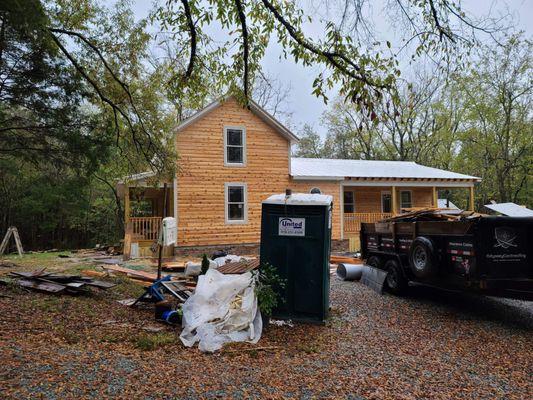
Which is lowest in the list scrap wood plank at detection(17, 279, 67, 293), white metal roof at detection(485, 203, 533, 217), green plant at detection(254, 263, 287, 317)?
scrap wood plank at detection(17, 279, 67, 293)

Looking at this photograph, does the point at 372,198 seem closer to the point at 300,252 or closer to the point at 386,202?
the point at 386,202

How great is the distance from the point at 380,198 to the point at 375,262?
12583 millimetres

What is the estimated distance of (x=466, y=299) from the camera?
791 centimetres

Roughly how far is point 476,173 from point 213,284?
31740mm

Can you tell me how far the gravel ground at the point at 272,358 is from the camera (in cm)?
332

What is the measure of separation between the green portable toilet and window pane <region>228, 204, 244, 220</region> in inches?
392

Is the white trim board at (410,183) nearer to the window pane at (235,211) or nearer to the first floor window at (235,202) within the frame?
the first floor window at (235,202)

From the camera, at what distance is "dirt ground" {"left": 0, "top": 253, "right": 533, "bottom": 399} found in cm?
332

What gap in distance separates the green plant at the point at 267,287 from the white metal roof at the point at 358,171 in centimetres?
1123

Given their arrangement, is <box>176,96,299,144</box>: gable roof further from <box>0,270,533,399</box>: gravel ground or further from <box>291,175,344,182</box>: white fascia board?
<box>0,270,533,399</box>: gravel ground

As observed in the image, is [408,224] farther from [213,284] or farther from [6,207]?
[6,207]

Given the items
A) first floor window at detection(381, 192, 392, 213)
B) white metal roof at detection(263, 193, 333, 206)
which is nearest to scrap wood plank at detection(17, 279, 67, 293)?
white metal roof at detection(263, 193, 333, 206)

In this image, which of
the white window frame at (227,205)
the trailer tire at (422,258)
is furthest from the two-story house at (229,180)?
the trailer tire at (422,258)

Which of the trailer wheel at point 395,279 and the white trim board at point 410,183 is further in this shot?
the white trim board at point 410,183
